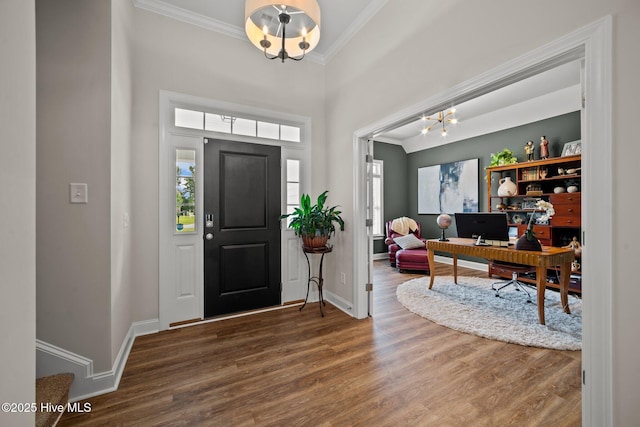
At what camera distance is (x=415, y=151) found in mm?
6836

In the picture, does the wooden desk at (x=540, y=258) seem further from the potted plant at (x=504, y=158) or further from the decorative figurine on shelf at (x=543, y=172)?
the potted plant at (x=504, y=158)

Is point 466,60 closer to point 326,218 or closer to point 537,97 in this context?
point 326,218

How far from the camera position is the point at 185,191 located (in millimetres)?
2869

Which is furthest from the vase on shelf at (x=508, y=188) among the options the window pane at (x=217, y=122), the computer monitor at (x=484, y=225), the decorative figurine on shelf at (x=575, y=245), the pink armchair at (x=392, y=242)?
the window pane at (x=217, y=122)

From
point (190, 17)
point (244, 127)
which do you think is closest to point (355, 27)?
point (244, 127)

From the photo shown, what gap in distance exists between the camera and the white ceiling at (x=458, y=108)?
275 cm

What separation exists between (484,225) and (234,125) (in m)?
3.47

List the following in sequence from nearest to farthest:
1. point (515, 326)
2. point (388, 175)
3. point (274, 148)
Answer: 1. point (515, 326)
2. point (274, 148)
3. point (388, 175)

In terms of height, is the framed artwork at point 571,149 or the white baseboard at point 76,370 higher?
the framed artwork at point 571,149

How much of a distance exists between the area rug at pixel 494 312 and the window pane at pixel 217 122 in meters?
3.15

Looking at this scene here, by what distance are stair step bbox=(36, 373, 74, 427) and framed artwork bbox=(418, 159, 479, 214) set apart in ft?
20.4

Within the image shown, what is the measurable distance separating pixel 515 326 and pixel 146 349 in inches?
143

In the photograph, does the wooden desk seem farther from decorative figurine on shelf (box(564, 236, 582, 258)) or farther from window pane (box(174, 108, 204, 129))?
window pane (box(174, 108, 204, 129))

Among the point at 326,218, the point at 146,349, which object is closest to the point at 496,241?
the point at 326,218
